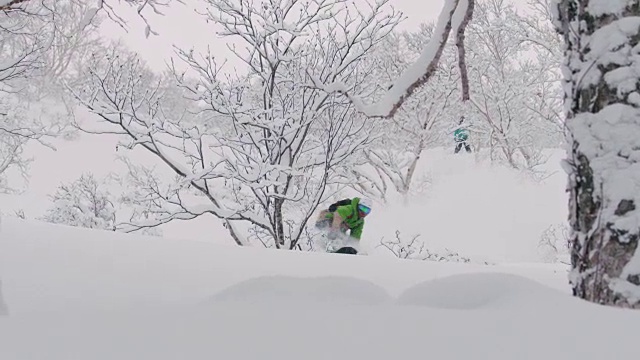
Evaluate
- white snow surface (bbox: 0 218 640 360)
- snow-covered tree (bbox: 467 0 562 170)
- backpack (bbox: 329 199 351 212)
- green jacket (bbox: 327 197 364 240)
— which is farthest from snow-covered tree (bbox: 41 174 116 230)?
snow-covered tree (bbox: 467 0 562 170)

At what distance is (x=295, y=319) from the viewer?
1.50 meters

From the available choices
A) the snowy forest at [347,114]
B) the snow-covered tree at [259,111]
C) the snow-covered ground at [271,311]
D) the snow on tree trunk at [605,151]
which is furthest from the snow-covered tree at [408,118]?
the snow on tree trunk at [605,151]

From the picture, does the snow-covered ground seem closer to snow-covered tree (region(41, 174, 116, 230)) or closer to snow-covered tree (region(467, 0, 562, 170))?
snow-covered tree (region(41, 174, 116, 230))

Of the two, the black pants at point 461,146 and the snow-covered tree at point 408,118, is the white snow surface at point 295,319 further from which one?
the black pants at point 461,146

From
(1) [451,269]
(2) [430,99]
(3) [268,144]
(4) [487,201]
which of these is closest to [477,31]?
(2) [430,99]

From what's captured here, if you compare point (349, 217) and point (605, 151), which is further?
point (349, 217)

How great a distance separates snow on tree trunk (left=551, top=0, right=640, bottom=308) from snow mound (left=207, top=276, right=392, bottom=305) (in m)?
0.86

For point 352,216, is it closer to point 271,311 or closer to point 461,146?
point 271,311

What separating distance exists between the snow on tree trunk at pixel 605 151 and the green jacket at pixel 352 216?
456 cm

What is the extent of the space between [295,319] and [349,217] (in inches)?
211

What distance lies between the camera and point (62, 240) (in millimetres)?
3572

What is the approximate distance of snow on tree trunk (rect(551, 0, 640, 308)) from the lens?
6.35ft

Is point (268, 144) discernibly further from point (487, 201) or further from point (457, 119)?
point (457, 119)

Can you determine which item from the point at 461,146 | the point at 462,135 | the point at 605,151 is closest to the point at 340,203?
the point at 605,151
